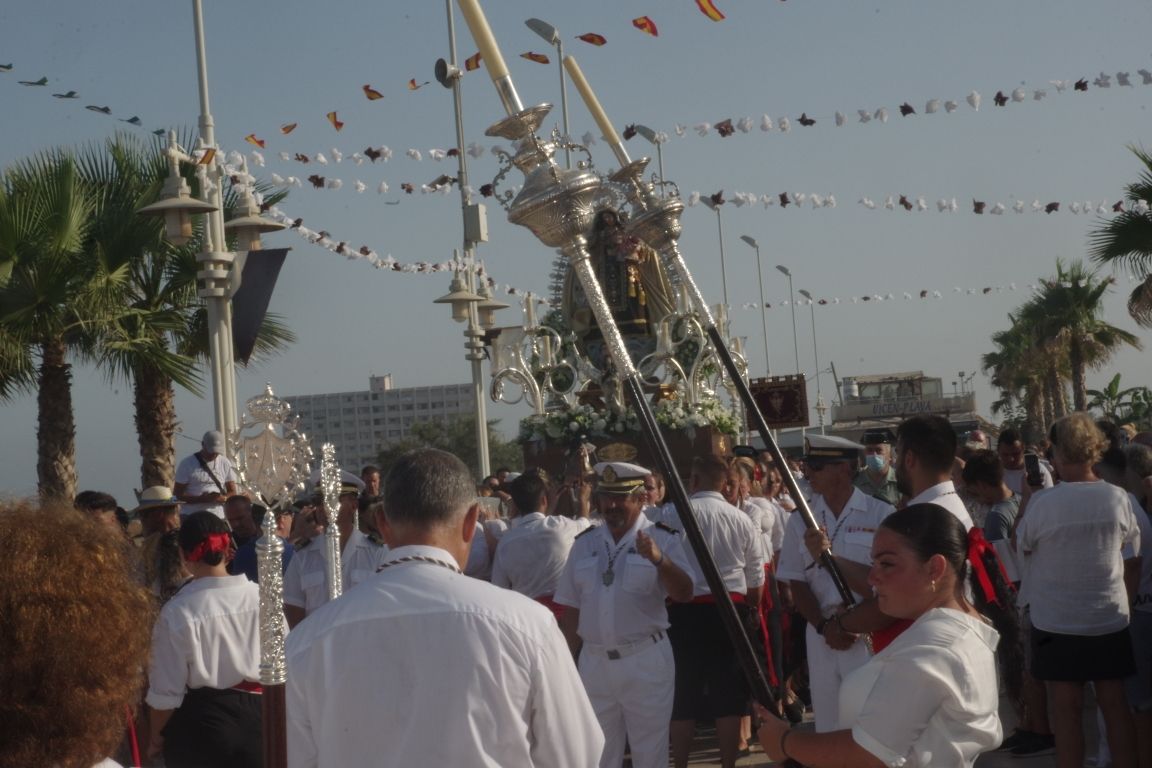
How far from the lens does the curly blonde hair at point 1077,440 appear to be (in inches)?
271

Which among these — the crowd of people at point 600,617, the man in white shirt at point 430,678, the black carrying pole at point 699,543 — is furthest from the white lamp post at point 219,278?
the man in white shirt at point 430,678

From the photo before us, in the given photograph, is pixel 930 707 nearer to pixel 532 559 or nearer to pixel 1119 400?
pixel 532 559

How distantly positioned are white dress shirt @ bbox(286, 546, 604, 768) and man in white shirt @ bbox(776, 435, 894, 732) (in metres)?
3.39

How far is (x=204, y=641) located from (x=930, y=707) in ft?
11.2

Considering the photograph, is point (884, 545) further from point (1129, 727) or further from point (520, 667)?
point (1129, 727)

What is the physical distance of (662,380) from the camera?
2245 cm

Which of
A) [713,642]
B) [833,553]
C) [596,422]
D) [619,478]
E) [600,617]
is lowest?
[713,642]

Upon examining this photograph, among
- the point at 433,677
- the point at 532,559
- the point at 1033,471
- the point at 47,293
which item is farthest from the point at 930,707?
the point at 47,293

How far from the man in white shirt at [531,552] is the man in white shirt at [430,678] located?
5154 mm

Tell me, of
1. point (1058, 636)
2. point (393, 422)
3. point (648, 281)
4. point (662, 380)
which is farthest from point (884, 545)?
point (393, 422)

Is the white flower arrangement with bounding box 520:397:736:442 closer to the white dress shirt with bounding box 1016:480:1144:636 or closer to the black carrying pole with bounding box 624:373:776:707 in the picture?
the white dress shirt with bounding box 1016:480:1144:636

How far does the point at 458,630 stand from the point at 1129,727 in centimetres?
509

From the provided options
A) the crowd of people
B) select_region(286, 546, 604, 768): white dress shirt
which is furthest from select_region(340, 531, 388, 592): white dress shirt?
select_region(286, 546, 604, 768): white dress shirt

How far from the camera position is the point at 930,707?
3479 millimetres
